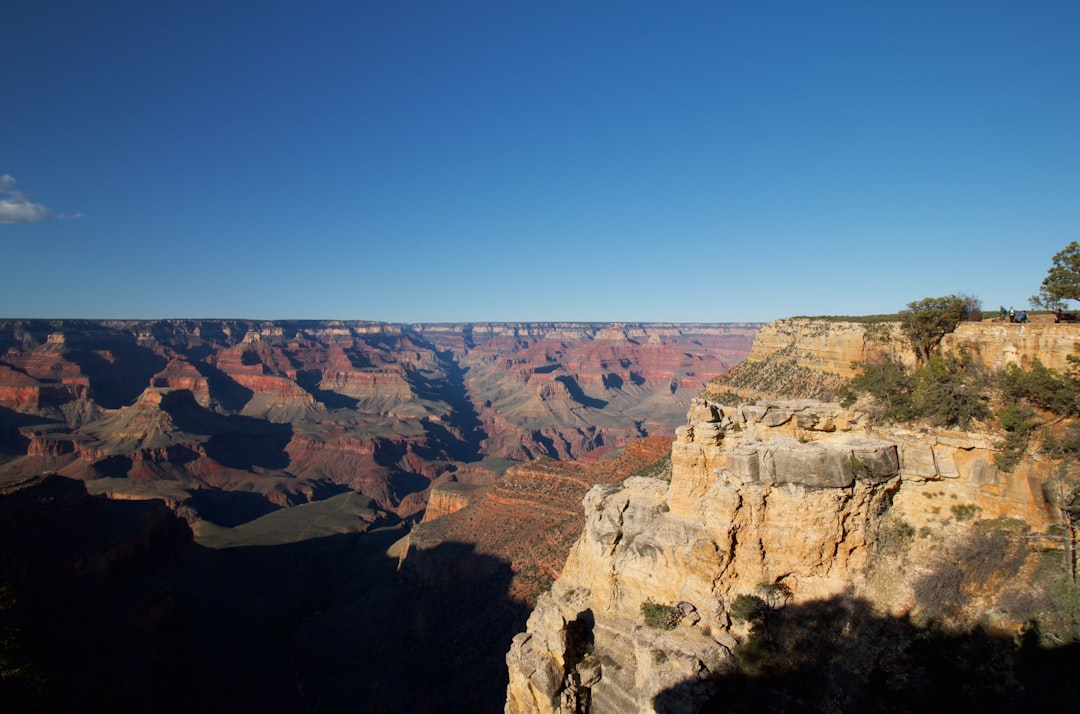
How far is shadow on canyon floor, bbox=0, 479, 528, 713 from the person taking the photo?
105 feet

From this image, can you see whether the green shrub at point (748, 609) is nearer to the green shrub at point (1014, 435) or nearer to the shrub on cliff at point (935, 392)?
the shrub on cliff at point (935, 392)

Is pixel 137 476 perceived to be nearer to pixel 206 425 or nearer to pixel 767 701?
pixel 206 425

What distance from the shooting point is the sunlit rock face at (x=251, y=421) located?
99.6 m

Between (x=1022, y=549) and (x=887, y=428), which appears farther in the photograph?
(x=887, y=428)

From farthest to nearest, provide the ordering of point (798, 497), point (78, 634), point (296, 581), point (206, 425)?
point (206, 425)
point (296, 581)
point (78, 634)
point (798, 497)

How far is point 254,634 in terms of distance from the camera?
4531 centimetres

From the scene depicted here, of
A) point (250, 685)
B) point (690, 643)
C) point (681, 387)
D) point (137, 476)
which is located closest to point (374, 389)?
point (137, 476)

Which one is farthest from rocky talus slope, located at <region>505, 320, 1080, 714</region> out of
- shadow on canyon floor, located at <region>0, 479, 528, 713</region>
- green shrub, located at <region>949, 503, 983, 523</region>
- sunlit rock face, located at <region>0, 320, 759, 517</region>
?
sunlit rock face, located at <region>0, 320, 759, 517</region>

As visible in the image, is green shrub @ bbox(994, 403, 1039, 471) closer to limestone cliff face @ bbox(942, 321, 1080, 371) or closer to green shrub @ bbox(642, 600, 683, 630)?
limestone cliff face @ bbox(942, 321, 1080, 371)

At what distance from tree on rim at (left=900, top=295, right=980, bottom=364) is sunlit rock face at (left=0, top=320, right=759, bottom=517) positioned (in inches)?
3094

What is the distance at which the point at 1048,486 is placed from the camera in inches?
531

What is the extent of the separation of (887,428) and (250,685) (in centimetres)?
4496

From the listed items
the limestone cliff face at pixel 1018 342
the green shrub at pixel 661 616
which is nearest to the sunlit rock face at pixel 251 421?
the green shrub at pixel 661 616

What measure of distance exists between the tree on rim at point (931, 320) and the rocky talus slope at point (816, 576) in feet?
4.89
